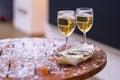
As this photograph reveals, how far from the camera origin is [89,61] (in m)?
1.46

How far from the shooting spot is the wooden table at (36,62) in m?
1.28

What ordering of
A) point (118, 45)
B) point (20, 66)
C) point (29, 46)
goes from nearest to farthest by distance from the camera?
point (20, 66) → point (29, 46) → point (118, 45)

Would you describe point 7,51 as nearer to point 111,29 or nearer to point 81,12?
point 81,12

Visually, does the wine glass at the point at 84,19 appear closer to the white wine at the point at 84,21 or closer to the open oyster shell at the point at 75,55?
the white wine at the point at 84,21

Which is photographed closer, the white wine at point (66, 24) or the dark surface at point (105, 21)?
the white wine at point (66, 24)

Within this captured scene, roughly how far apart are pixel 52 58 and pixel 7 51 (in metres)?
0.28

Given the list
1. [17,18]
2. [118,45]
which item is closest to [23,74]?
[118,45]

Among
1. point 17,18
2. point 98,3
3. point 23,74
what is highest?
point 98,3

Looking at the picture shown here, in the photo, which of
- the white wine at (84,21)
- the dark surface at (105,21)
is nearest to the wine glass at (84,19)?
the white wine at (84,21)

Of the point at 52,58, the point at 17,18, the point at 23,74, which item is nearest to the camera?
the point at 23,74

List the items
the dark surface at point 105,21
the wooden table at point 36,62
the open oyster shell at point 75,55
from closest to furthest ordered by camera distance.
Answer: the wooden table at point 36,62, the open oyster shell at point 75,55, the dark surface at point 105,21

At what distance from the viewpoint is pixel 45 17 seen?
508 centimetres

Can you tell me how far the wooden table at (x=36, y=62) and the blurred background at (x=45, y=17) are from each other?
0.97 m

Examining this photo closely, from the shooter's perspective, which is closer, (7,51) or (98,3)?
(7,51)
